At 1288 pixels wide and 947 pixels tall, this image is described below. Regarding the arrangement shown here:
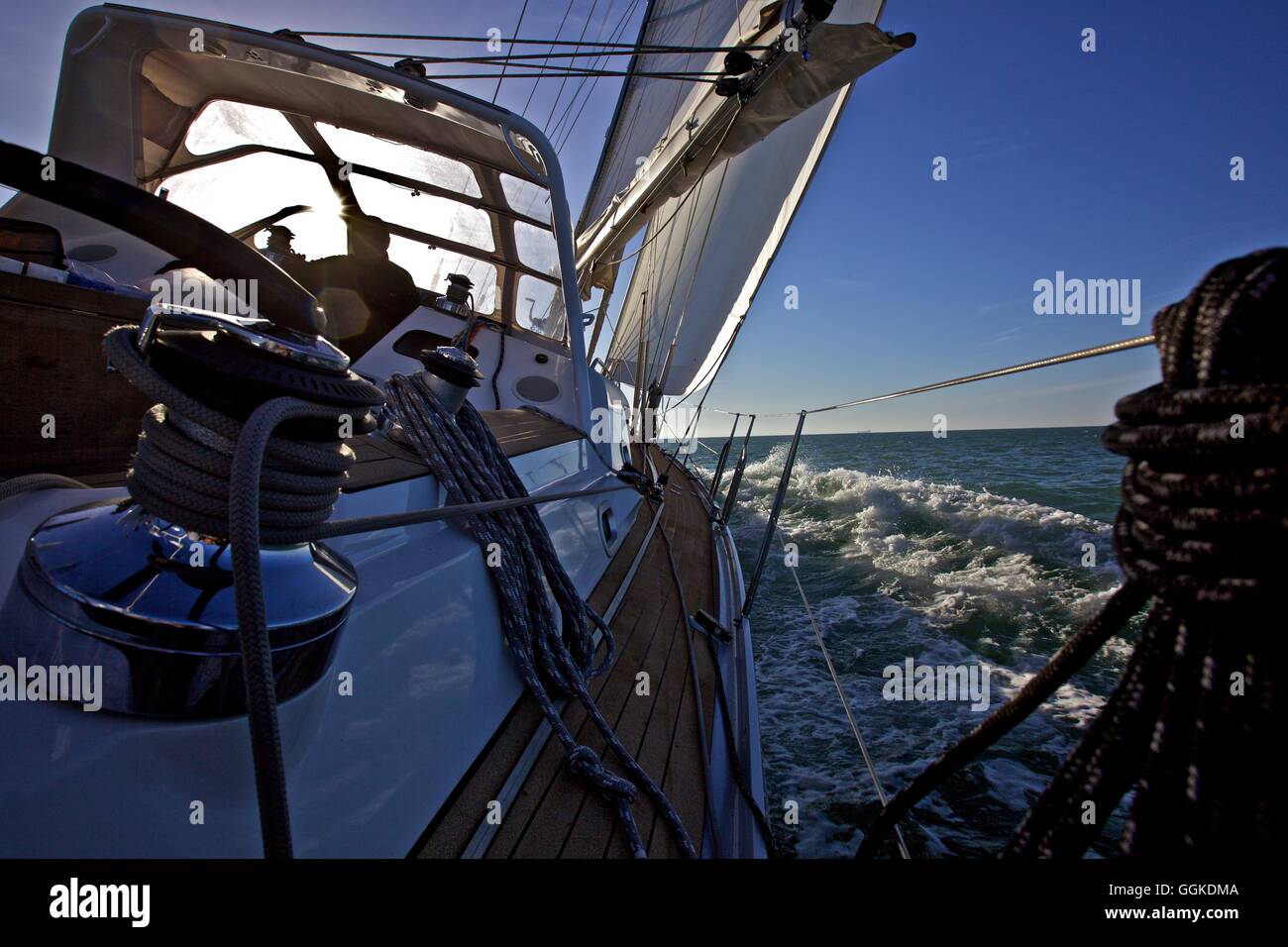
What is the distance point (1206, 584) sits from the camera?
14.6 inches

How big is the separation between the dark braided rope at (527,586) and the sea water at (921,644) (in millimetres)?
578

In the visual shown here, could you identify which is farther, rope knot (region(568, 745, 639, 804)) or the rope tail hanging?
rope knot (region(568, 745, 639, 804))

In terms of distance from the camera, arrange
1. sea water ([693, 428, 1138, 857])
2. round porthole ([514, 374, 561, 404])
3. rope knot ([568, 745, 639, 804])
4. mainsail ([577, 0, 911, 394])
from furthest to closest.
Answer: mainsail ([577, 0, 911, 394]) < round porthole ([514, 374, 561, 404]) < sea water ([693, 428, 1138, 857]) < rope knot ([568, 745, 639, 804])

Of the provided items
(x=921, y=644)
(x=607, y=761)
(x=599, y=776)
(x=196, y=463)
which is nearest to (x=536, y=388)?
(x=607, y=761)

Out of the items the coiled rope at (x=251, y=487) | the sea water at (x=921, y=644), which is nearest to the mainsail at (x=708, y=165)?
the sea water at (x=921, y=644)

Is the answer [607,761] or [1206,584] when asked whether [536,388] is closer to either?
[607,761]

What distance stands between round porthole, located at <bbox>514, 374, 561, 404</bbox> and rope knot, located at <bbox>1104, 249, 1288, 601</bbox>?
275 centimetres

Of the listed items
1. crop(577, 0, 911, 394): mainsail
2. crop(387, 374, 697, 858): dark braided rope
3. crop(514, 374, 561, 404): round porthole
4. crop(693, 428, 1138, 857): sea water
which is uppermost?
crop(577, 0, 911, 394): mainsail

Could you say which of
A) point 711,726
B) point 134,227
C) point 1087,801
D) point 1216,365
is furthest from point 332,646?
point 711,726

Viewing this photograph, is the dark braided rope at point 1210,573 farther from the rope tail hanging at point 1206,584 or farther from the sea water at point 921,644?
the sea water at point 921,644

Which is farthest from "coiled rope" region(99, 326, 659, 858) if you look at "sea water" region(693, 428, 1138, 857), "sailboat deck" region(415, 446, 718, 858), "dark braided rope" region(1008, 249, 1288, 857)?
"sea water" region(693, 428, 1138, 857)

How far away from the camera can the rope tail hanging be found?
0.35 m

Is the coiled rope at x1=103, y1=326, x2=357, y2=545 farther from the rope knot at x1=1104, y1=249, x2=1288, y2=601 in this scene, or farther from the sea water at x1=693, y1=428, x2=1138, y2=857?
the sea water at x1=693, y1=428, x2=1138, y2=857

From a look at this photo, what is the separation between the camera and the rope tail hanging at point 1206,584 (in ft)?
1.15
